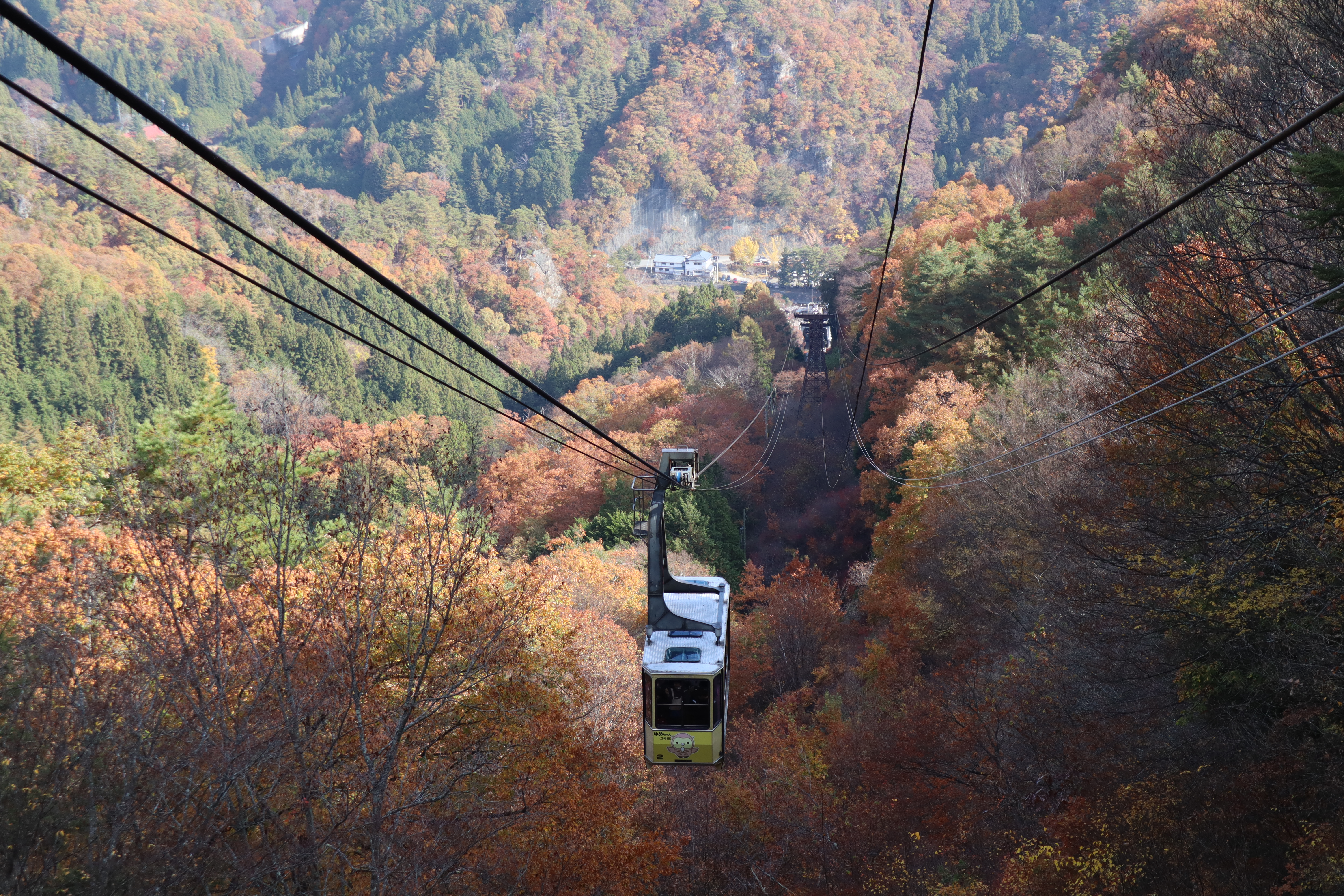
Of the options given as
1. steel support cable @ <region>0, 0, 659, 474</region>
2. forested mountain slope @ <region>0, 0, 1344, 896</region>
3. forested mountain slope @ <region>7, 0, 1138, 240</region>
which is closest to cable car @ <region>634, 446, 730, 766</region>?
forested mountain slope @ <region>0, 0, 1344, 896</region>

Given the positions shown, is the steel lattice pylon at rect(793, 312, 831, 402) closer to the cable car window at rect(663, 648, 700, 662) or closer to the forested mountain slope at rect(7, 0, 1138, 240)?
the cable car window at rect(663, 648, 700, 662)

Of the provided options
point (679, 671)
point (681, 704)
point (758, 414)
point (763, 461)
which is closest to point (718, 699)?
point (681, 704)

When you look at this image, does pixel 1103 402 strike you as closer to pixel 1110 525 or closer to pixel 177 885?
pixel 1110 525

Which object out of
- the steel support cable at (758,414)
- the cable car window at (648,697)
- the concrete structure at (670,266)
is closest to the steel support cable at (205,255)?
the cable car window at (648,697)

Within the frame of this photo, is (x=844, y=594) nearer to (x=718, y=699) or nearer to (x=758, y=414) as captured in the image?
(x=758, y=414)

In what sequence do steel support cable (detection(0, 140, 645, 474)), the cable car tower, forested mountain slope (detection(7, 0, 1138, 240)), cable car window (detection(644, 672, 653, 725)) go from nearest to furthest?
steel support cable (detection(0, 140, 645, 474))
cable car window (detection(644, 672, 653, 725))
the cable car tower
forested mountain slope (detection(7, 0, 1138, 240))

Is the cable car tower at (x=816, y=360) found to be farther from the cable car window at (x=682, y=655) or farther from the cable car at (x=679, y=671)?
the cable car window at (x=682, y=655)
